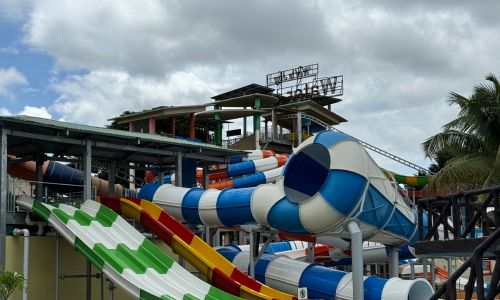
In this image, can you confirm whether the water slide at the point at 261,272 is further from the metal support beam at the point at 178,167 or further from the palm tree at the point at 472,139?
the palm tree at the point at 472,139

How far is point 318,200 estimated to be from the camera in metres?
13.7

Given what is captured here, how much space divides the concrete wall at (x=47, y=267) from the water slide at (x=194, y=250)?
1.65 meters

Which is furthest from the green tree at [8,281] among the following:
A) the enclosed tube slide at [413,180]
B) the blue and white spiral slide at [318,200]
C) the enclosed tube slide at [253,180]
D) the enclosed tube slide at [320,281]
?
the enclosed tube slide at [413,180]

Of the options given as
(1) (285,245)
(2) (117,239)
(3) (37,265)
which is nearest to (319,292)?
(2) (117,239)

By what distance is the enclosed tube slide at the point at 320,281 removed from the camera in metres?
Answer: 13.6

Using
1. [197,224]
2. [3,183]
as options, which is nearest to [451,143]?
[197,224]

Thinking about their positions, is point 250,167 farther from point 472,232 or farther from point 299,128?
point 472,232

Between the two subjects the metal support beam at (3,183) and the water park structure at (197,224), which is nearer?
the water park structure at (197,224)

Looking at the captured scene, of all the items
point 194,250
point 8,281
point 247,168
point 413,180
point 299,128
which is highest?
point 299,128

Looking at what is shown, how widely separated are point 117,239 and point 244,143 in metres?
29.9

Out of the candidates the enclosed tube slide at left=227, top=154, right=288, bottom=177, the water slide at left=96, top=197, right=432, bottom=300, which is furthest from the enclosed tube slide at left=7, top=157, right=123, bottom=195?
the enclosed tube slide at left=227, top=154, right=288, bottom=177

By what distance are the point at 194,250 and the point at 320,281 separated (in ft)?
9.82

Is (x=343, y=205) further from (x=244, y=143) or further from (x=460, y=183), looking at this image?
(x=244, y=143)

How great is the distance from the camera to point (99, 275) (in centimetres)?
1521
